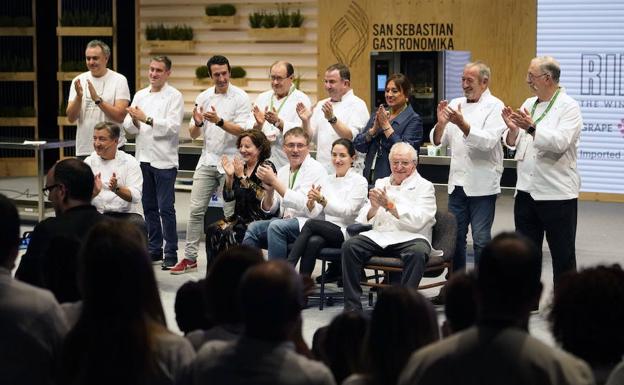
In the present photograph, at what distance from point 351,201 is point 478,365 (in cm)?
453

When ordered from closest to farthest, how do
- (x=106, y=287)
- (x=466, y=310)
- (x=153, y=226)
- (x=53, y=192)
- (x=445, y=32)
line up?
(x=106, y=287)
(x=466, y=310)
(x=53, y=192)
(x=153, y=226)
(x=445, y=32)

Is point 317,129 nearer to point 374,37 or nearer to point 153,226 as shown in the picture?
point 153,226

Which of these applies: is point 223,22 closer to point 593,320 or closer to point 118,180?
point 118,180

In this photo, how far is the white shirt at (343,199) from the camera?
23.2ft

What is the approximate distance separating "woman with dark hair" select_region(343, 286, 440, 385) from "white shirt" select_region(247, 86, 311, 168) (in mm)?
5460

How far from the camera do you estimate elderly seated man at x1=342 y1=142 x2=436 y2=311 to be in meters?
6.64

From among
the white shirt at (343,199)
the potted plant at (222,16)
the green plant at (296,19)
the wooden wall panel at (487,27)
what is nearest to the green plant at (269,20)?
the green plant at (296,19)

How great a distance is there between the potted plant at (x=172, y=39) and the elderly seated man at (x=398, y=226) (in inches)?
268

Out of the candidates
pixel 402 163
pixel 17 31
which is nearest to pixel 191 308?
pixel 402 163

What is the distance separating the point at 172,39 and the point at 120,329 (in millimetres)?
10751

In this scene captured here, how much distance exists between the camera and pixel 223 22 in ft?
42.9

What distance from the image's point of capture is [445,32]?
38.6ft

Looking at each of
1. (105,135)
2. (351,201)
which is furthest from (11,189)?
(351,201)

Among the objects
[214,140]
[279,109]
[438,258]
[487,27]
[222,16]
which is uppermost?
[222,16]
